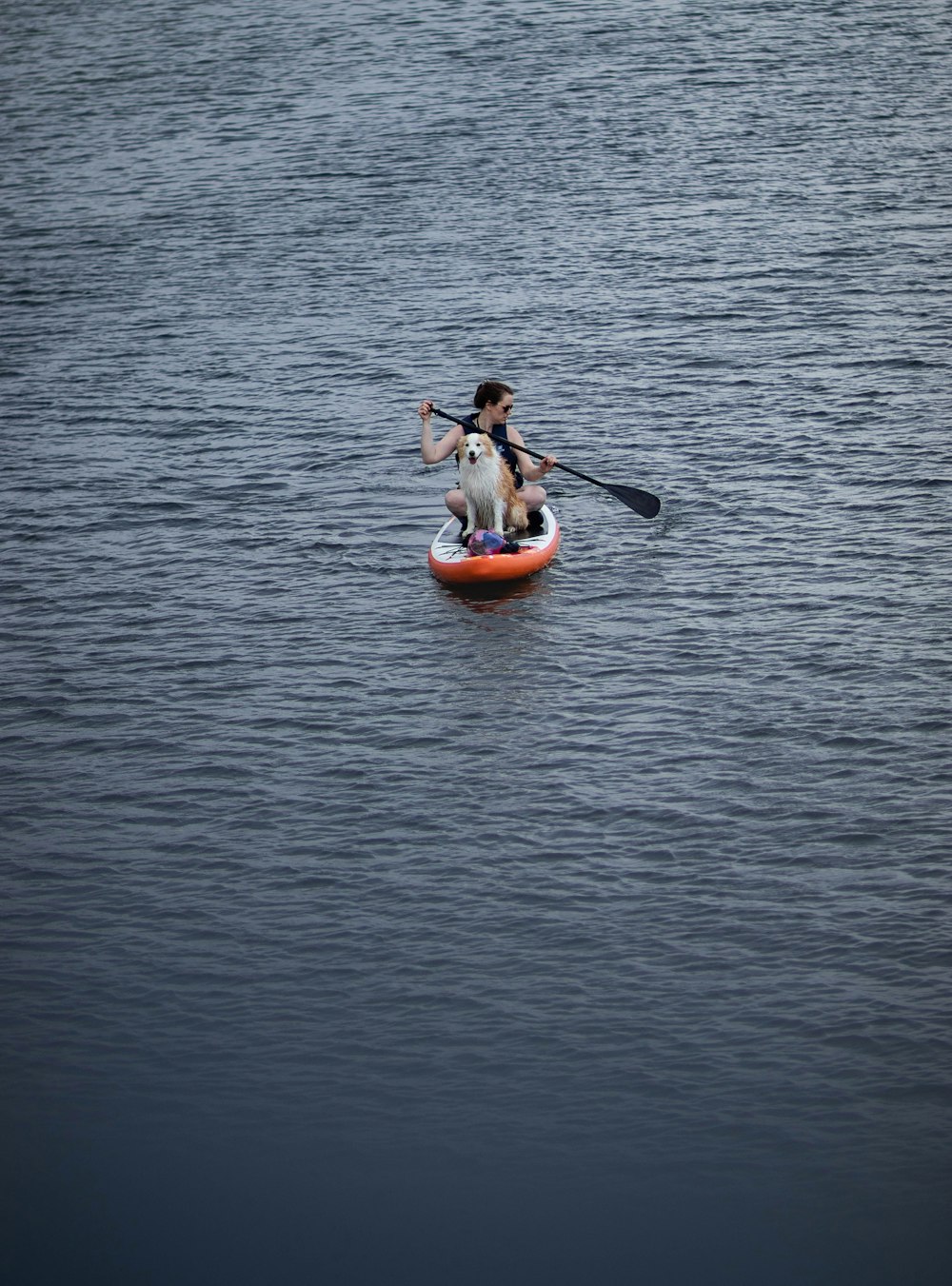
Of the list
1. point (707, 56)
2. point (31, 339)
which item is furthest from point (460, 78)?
point (31, 339)

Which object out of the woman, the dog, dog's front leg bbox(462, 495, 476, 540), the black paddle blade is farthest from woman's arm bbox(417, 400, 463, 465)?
the black paddle blade

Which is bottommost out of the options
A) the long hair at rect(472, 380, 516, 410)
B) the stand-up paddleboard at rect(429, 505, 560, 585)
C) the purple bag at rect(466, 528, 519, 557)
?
the stand-up paddleboard at rect(429, 505, 560, 585)

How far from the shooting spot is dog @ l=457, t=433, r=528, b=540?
1413cm

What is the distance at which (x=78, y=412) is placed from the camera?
1991 cm

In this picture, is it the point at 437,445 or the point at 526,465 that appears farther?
the point at 526,465

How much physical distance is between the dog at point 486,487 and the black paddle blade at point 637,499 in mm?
1037

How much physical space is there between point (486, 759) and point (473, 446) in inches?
151

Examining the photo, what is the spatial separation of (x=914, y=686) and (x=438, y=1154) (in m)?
5.73

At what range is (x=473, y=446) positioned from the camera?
554 inches

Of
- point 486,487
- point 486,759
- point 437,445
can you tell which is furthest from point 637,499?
point 486,759

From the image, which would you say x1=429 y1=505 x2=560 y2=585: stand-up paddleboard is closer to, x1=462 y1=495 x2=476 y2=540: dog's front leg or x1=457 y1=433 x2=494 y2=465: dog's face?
x1=462 y1=495 x2=476 y2=540: dog's front leg

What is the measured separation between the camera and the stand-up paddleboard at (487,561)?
551 inches

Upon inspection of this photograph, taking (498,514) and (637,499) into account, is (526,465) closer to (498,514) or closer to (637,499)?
(498,514)

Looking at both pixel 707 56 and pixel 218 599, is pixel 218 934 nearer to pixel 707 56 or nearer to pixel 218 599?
pixel 218 599
